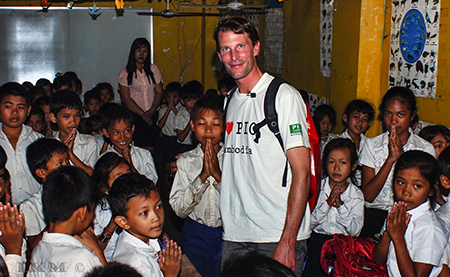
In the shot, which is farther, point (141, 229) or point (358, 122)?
point (358, 122)

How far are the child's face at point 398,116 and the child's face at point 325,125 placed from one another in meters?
1.02

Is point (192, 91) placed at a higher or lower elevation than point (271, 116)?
higher

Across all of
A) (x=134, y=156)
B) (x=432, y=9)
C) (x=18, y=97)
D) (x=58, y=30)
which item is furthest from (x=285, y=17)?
(x=58, y=30)

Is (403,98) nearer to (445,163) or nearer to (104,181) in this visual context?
(445,163)

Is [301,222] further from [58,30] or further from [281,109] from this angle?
[58,30]

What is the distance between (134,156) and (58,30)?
16.0ft

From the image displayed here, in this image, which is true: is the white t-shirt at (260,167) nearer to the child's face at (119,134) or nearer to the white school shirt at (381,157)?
the white school shirt at (381,157)

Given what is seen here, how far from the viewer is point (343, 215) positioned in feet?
8.72

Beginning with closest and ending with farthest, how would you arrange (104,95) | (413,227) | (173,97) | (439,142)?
(413,227) → (439,142) → (104,95) → (173,97)

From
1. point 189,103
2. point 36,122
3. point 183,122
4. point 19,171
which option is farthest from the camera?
point 183,122

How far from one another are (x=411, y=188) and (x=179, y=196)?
119 cm

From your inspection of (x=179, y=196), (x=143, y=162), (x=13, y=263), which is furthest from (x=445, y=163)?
(x=13, y=263)

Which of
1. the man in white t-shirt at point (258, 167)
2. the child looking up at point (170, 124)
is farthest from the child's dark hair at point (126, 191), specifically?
the child looking up at point (170, 124)

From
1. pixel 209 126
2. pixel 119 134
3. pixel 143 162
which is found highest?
pixel 209 126
